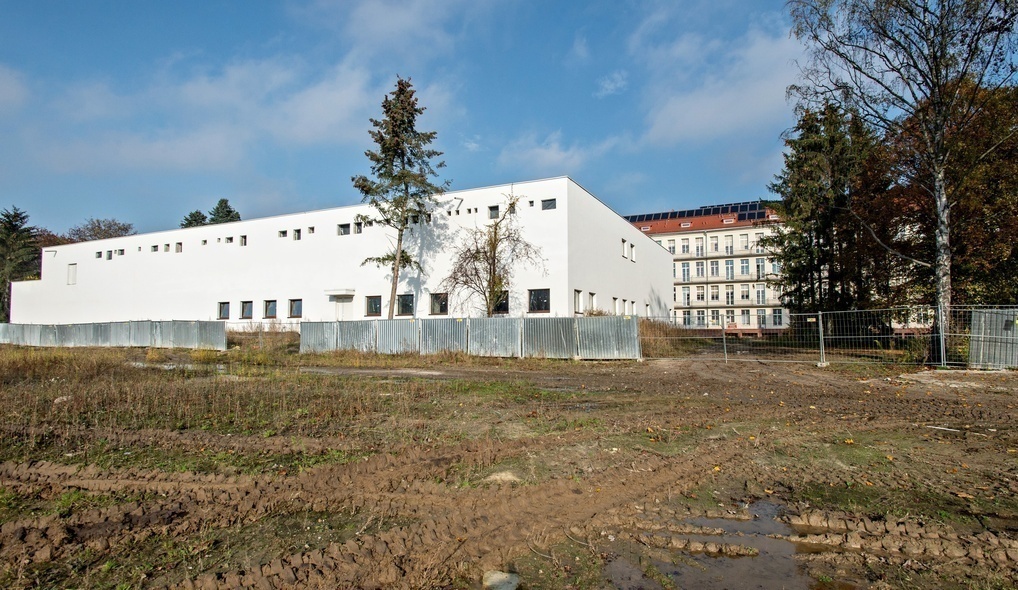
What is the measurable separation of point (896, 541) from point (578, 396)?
24.8 ft

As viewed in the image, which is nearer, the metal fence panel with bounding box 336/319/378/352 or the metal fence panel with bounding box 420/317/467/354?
the metal fence panel with bounding box 420/317/467/354

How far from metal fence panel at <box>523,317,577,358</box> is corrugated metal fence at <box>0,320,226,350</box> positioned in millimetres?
16755

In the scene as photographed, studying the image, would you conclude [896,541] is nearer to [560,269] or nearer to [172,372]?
[172,372]

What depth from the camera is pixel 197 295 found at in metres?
36.4

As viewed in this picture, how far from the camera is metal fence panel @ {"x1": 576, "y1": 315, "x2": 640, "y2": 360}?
1978 cm

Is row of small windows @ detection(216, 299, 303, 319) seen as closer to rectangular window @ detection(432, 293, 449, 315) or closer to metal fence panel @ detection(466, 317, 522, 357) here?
rectangular window @ detection(432, 293, 449, 315)

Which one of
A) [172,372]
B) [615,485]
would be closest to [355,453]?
[615,485]

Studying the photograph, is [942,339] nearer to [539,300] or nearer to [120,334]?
[539,300]

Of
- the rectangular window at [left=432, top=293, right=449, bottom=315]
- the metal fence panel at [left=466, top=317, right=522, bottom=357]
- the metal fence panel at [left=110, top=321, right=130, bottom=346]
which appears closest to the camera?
the metal fence panel at [left=466, top=317, right=522, bottom=357]

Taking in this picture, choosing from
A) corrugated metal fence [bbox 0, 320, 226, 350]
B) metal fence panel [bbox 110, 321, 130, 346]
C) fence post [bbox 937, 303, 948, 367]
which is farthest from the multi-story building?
metal fence panel [bbox 110, 321, 130, 346]

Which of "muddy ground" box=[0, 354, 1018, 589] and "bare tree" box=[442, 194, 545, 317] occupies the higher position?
"bare tree" box=[442, 194, 545, 317]

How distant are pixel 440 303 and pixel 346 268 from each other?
6730 millimetres

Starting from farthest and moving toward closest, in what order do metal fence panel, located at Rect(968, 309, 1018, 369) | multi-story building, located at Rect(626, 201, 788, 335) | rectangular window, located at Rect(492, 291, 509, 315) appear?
multi-story building, located at Rect(626, 201, 788, 335), rectangular window, located at Rect(492, 291, 509, 315), metal fence panel, located at Rect(968, 309, 1018, 369)

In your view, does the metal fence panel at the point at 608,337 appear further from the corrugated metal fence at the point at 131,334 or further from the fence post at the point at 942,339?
the corrugated metal fence at the point at 131,334
